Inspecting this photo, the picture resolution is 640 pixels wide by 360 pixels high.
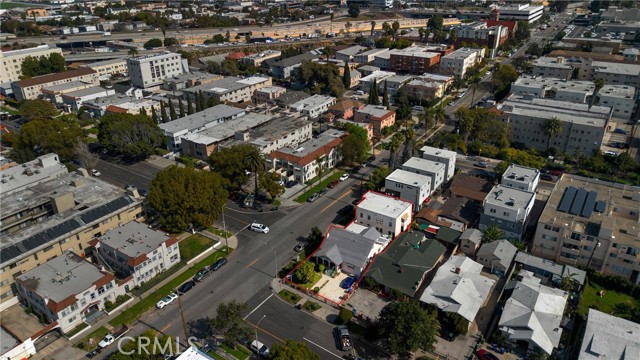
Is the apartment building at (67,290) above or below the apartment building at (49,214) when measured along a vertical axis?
below

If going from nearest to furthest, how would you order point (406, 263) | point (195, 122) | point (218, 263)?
1. point (406, 263)
2. point (218, 263)
3. point (195, 122)

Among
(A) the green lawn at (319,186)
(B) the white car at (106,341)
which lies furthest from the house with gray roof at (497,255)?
(B) the white car at (106,341)

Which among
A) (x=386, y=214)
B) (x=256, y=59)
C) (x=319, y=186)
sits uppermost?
(x=256, y=59)

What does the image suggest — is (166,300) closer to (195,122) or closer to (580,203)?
(195,122)

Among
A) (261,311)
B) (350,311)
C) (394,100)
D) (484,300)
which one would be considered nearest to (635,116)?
(394,100)

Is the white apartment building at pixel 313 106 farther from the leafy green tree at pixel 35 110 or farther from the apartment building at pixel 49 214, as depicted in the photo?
the leafy green tree at pixel 35 110

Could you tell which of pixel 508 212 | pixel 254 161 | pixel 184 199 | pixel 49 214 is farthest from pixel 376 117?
pixel 49 214
